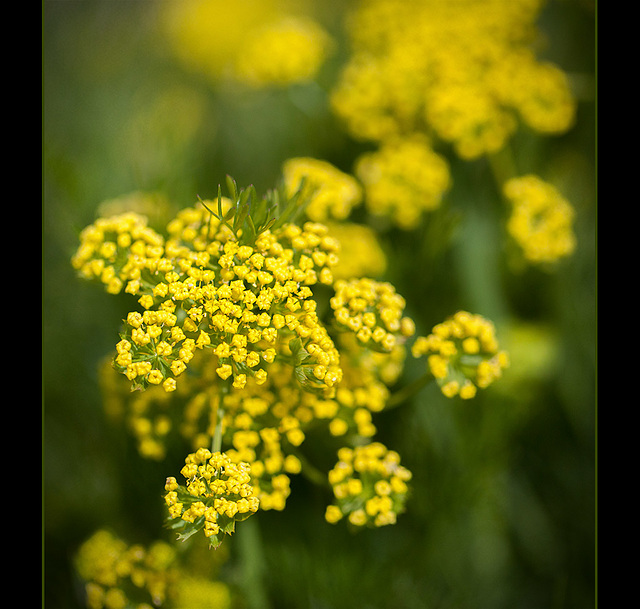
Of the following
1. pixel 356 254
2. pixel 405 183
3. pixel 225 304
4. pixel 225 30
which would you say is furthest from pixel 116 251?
pixel 225 30

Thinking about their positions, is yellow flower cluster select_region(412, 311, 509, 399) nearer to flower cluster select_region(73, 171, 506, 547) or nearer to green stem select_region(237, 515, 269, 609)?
flower cluster select_region(73, 171, 506, 547)

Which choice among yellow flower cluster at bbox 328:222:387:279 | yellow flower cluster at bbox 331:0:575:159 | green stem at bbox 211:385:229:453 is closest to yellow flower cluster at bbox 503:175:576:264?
yellow flower cluster at bbox 331:0:575:159

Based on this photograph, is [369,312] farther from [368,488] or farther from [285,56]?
[285,56]

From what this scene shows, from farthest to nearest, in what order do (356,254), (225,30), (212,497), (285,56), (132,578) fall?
(225,30), (285,56), (356,254), (132,578), (212,497)

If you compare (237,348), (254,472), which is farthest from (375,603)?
(237,348)
